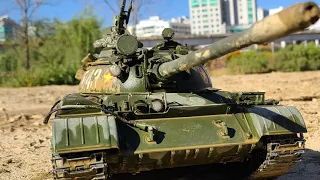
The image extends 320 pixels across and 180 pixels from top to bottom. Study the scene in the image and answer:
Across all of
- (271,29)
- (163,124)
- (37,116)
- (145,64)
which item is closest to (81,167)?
(163,124)

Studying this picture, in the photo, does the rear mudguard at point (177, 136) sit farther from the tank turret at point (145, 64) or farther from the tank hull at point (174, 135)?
the tank turret at point (145, 64)

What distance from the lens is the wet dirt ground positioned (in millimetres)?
8289

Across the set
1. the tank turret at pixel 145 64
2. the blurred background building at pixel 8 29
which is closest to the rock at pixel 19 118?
the tank turret at pixel 145 64

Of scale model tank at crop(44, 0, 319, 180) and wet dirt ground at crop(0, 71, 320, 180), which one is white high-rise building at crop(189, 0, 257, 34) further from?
scale model tank at crop(44, 0, 319, 180)

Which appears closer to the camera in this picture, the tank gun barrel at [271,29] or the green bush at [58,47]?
the tank gun barrel at [271,29]

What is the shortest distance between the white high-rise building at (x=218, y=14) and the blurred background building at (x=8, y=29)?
9439 centimetres

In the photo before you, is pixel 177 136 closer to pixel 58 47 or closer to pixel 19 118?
pixel 19 118

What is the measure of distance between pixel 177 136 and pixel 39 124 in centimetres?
950

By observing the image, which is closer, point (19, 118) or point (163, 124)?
point (163, 124)

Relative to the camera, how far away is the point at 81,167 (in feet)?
17.7

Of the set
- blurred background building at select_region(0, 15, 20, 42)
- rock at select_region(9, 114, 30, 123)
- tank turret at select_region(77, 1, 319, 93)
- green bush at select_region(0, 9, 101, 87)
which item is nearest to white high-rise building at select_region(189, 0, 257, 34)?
green bush at select_region(0, 9, 101, 87)

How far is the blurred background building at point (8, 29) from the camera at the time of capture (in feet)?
103

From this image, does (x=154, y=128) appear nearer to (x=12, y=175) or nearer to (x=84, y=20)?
(x=12, y=175)

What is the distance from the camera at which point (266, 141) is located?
6301 millimetres
